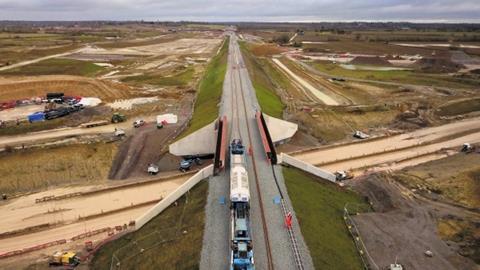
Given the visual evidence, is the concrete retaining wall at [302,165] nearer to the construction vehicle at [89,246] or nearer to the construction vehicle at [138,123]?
the construction vehicle at [89,246]

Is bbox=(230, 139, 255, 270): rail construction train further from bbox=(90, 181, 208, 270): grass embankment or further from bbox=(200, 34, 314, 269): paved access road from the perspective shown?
bbox=(90, 181, 208, 270): grass embankment

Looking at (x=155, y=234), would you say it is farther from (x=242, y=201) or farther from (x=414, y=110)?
(x=414, y=110)

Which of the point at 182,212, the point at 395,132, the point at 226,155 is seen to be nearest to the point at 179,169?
the point at 226,155

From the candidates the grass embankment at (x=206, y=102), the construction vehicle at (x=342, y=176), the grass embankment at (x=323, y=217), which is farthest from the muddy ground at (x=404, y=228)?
the grass embankment at (x=206, y=102)

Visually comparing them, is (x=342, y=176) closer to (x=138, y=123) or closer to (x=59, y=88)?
(x=138, y=123)

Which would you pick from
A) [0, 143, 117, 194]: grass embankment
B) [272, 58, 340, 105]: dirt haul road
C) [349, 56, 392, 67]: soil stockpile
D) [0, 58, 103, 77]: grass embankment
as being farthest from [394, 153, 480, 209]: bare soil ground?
[0, 58, 103, 77]: grass embankment

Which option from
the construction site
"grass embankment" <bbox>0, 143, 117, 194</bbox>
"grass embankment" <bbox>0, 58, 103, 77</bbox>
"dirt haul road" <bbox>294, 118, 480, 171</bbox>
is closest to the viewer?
the construction site
